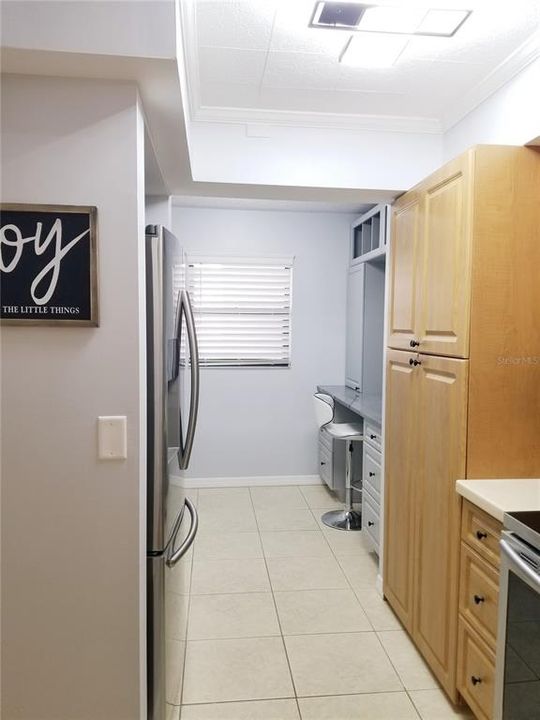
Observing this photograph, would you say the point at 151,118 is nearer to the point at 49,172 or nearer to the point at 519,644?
the point at 49,172

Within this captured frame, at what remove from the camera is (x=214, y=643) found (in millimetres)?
2406

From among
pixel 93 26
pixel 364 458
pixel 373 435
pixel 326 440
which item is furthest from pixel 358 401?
pixel 93 26

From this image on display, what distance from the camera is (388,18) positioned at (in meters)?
1.72

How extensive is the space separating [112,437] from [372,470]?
2.14 m

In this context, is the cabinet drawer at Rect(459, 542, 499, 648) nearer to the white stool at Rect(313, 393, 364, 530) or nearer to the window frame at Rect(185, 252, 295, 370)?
the white stool at Rect(313, 393, 364, 530)

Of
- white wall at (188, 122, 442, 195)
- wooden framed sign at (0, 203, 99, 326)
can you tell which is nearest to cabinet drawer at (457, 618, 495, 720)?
wooden framed sign at (0, 203, 99, 326)

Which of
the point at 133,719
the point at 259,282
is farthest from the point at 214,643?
the point at 259,282

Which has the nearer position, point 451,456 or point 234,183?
point 451,456

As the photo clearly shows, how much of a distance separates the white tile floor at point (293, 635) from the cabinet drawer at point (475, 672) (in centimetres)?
19

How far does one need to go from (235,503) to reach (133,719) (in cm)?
275

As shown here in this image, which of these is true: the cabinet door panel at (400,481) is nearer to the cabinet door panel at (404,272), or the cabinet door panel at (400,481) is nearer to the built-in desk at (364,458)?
the cabinet door panel at (404,272)

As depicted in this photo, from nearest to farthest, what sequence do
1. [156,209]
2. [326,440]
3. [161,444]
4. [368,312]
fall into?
1. [161,444]
2. [156,209]
3. [368,312]
4. [326,440]

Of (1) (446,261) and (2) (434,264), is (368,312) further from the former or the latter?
(1) (446,261)

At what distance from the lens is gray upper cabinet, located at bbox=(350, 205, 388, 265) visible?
3713mm
